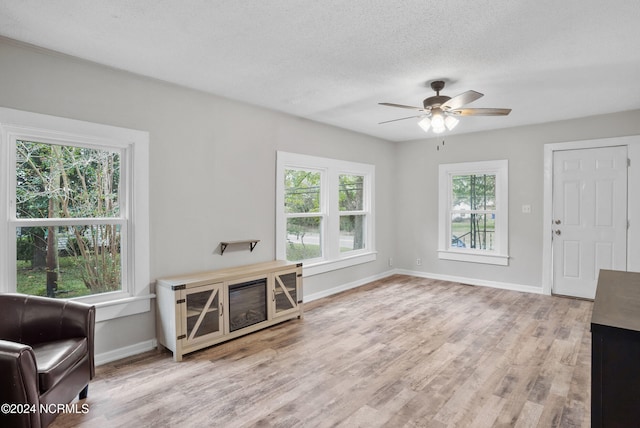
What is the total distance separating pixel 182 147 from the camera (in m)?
3.38

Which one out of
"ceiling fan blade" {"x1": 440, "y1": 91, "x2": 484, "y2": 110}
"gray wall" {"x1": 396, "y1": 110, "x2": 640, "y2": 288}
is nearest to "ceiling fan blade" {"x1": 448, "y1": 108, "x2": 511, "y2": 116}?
"ceiling fan blade" {"x1": 440, "y1": 91, "x2": 484, "y2": 110}

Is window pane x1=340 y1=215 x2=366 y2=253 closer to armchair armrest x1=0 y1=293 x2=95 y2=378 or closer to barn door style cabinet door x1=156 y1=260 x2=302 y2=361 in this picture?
barn door style cabinet door x1=156 y1=260 x2=302 y2=361

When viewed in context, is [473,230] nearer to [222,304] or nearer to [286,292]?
[286,292]

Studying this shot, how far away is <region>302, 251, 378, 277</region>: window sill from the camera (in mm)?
4675

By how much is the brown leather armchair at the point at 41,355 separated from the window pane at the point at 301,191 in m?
2.68

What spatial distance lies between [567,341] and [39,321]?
431 centimetres

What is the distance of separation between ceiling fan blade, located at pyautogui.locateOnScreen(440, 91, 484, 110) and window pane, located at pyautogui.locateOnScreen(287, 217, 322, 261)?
235 centimetres

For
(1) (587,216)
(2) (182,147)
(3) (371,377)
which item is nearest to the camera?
(3) (371,377)

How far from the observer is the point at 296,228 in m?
4.69

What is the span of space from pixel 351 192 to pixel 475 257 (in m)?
2.25

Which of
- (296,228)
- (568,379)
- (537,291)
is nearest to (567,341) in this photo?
(568,379)

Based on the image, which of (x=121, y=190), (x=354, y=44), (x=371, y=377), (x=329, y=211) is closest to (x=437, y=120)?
(x=354, y=44)

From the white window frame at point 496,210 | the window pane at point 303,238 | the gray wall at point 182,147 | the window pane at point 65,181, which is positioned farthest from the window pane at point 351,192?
the window pane at point 65,181

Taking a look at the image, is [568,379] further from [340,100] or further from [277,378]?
[340,100]
